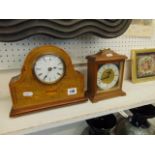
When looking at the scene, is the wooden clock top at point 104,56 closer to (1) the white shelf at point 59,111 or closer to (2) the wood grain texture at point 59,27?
(2) the wood grain texture at point 59,27

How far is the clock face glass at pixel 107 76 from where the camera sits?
0.67m

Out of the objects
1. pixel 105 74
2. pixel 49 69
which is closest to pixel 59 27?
pixel 49 69

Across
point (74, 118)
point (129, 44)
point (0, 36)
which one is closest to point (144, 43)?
point (129, 44)

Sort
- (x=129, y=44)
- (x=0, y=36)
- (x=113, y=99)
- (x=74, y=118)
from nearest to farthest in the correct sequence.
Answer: (x=0, y=36) < (x=74, y=118) < (x=113, y=99) < (x=129, y=44)

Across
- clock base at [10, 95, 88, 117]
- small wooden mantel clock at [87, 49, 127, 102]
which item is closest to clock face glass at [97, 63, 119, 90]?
small wooden mantel clock at [87, 49, 127, 102]

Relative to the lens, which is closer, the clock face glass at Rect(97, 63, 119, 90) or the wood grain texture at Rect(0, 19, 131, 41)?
the wood grain texture at Rect(0, 19, 131, 41)

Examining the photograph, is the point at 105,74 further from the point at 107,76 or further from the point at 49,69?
the point at 49,69

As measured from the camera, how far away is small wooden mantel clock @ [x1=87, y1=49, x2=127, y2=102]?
0.65 m

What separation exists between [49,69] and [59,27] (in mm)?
167

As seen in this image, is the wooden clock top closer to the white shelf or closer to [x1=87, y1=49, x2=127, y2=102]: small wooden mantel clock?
[x1=87, y1=49, x2=127, y2=102]: small wooden mantel clock

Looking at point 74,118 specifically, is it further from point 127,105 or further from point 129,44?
point 129,44

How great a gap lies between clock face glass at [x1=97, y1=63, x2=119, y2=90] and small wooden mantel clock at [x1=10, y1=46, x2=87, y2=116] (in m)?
0.10

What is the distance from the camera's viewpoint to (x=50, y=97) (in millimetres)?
609
